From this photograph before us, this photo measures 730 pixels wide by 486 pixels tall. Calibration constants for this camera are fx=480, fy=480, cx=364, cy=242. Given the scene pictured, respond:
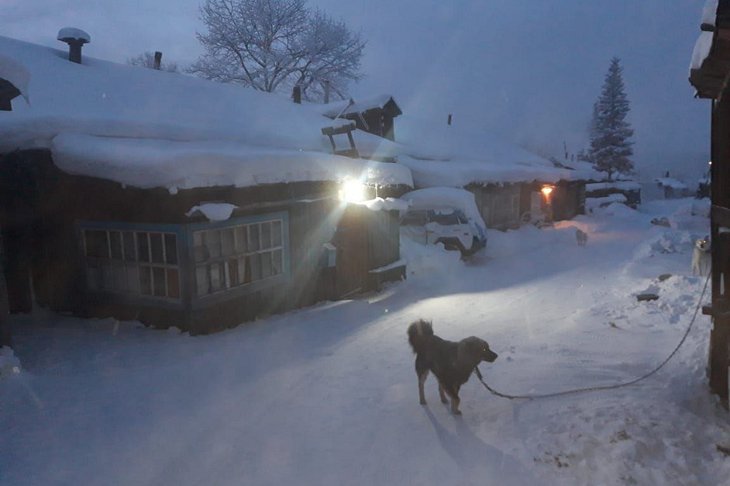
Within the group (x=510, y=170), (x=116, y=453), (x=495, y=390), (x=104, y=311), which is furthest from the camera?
(x=510, y=170)

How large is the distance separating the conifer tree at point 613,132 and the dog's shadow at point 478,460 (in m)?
44.1

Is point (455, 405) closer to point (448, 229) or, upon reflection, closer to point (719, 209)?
point (719, 209)

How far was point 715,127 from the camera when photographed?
15.2ft

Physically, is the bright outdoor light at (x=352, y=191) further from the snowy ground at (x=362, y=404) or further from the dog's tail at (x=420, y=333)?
the dog's tail at (x=420, y=333)

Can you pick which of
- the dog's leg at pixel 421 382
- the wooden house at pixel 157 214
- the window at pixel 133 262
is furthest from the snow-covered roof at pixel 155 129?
the dog's leg at pixel 421 382

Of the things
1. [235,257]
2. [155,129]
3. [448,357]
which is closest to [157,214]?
[235,257]

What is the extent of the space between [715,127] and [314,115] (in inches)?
608

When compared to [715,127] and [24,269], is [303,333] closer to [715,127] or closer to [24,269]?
[24,269]

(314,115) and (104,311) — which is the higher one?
(314,115)

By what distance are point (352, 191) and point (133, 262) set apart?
530cm

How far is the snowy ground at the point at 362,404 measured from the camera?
3.90m

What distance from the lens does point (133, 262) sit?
845 cm

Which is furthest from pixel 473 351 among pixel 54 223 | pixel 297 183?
pixel 54 223

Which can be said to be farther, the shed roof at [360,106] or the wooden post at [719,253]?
the shed roof at [360,106]
